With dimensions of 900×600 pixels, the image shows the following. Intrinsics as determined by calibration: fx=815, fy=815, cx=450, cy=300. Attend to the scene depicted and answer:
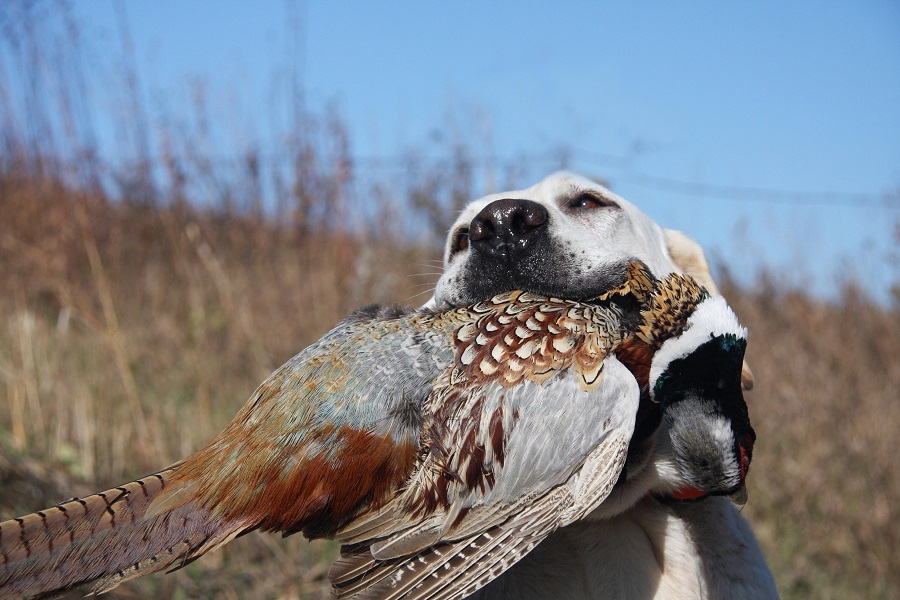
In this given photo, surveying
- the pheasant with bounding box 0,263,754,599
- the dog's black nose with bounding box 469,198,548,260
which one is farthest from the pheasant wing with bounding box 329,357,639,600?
the dog's black nose with bounding box 469,198,548,260

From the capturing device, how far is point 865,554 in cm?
425

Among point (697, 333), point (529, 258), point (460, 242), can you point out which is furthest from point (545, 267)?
point (460, 242)

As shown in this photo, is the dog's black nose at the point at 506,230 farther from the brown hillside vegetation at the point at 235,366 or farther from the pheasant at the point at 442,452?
the brown hillside vegetation at the point at 235,366

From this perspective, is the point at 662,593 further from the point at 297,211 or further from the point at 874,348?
the point at 297,211

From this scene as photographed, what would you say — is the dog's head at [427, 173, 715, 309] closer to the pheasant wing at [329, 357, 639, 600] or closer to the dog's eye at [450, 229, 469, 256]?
the dog's eye at [450, 229, 469, 256]

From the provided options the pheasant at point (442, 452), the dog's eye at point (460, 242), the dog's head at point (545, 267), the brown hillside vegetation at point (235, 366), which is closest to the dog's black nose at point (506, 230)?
the dog's head at point (545, 267)

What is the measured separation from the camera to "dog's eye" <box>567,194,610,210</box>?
7.97 ft

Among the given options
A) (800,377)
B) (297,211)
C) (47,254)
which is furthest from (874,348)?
(47,254)

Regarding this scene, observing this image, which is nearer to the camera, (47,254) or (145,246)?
(47,254)

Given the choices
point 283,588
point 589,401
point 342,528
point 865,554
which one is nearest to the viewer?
point 589,401

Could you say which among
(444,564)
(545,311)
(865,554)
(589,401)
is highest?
(545,311)

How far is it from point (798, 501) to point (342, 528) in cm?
374

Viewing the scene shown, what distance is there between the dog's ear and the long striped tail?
1608 millimetres

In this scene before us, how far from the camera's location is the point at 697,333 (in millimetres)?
1718
